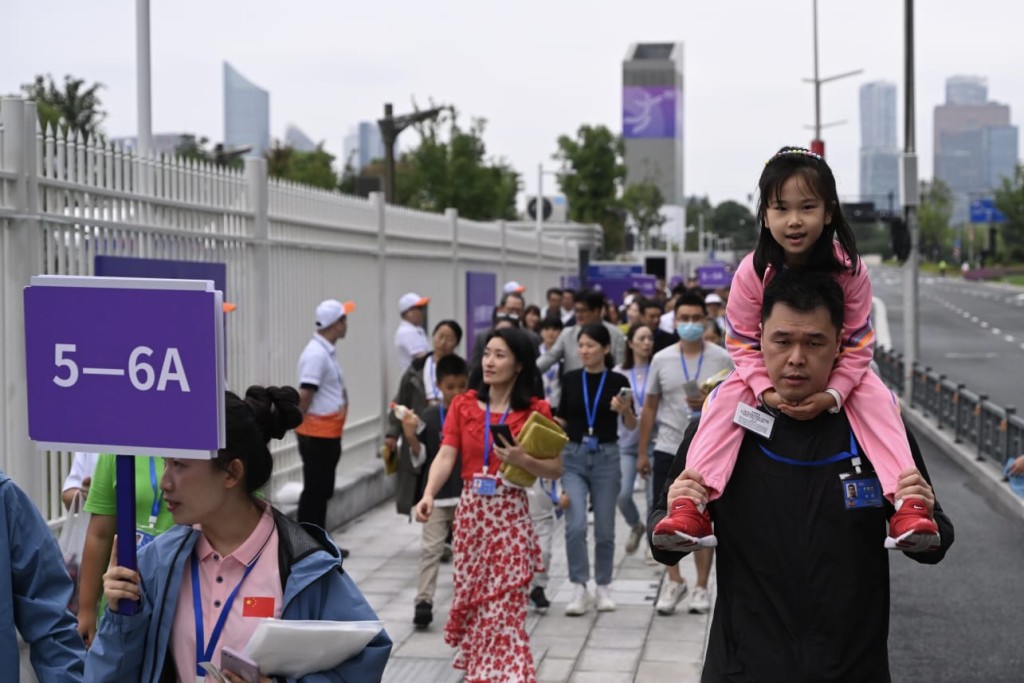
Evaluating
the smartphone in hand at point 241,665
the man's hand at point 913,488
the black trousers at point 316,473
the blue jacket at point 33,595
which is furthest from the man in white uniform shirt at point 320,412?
the man's hand at point 913,488

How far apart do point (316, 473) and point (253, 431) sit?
7336 millimetres

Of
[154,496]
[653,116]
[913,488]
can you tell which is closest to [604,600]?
[154,496]

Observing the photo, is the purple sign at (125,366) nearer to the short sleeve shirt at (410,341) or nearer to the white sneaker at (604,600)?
the white sneaker at (604,600)

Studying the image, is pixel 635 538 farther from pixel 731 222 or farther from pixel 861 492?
pixel 731 222

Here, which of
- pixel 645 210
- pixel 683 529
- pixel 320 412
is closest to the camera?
pixel 683 529

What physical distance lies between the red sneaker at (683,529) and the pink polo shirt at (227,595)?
0.93 meters

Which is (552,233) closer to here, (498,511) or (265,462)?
(498,511)

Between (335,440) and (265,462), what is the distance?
7316mm

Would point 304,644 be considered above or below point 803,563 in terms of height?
below

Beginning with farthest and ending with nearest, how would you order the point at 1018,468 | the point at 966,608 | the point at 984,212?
1. the point at 984,212
2. the point at 966,608
3. the point at 1018,468

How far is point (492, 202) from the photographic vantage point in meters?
43.5

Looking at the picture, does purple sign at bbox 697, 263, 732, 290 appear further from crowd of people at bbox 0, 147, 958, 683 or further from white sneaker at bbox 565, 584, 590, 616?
crowd of people at bbox 0, 147, 958, 683

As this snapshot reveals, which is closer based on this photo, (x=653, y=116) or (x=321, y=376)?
(x=321, y=376)

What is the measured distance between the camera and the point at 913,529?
3.53m
